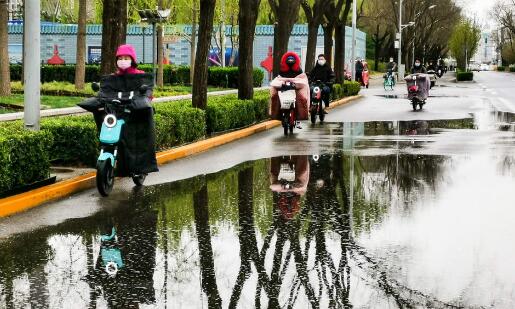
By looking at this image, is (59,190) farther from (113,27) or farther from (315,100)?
(315,100)

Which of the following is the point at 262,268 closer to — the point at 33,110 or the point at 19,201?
the point at 19,201

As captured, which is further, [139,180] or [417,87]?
[417,87]

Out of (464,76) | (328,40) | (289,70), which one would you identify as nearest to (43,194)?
(289,70)

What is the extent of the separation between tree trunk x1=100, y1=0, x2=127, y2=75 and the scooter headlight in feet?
18.6

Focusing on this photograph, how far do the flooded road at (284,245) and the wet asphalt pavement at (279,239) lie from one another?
1 centimetres

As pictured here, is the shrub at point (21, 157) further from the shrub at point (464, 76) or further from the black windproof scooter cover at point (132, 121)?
the shrub at point (464, 76)

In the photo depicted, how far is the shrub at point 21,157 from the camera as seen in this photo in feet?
30.2

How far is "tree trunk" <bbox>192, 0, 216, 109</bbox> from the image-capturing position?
1800cm

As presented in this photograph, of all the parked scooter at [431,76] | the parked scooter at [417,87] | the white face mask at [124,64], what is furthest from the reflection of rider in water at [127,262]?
the parked scooter at [431,76]

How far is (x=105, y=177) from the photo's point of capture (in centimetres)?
988

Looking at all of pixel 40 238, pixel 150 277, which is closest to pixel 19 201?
pixel 40 238

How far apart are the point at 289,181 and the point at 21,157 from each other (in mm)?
3395

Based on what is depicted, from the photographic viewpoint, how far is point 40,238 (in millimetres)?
7656

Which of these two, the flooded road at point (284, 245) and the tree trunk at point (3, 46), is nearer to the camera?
the flooded road at point (284, 245)
